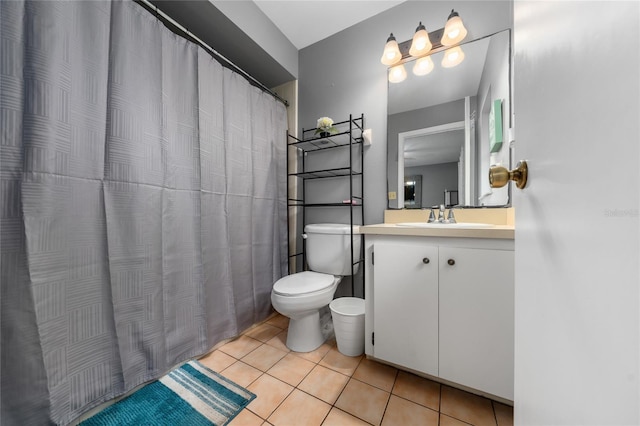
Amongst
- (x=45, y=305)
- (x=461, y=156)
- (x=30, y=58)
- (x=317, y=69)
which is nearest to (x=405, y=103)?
(x=461, y=156)

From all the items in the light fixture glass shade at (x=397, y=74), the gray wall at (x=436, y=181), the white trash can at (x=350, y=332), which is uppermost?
the light fixture glass shade at (x=397, y=74)

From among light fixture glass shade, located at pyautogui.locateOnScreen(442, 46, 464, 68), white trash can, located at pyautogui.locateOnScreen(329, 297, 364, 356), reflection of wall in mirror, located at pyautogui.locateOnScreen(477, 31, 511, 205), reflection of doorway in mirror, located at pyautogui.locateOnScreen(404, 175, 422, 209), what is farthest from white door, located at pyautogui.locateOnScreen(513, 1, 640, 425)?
light fixture glass shade, located at pyautogui.locateOnScreen(442, 46, 464, 68)

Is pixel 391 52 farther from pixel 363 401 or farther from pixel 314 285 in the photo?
pixel 363 401

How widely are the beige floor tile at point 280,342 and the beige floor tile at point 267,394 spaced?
0.82 ft

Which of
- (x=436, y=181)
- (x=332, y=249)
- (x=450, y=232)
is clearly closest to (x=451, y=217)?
(x=436, y=181)

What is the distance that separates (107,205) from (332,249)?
1.26 m

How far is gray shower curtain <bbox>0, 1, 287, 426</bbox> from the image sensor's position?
80cm

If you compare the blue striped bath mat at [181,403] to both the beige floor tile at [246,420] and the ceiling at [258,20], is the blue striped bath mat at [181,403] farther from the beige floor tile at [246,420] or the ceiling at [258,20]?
the ceiling at [258,20]

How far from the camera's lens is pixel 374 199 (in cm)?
178

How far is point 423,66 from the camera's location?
1.59 metres

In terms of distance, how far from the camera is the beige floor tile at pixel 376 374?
3.82 ft

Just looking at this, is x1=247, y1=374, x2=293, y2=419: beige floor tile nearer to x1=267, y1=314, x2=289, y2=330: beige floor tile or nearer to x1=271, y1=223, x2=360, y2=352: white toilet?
x1=271, y1=223, x2=360, y2=352: white toilet

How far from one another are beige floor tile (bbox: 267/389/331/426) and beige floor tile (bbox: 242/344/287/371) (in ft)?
0.89

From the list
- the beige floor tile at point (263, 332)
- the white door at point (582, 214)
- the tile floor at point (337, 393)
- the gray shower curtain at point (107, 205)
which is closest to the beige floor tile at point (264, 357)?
the tile floor at point (337, 393)
